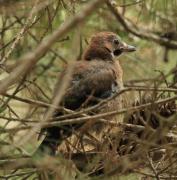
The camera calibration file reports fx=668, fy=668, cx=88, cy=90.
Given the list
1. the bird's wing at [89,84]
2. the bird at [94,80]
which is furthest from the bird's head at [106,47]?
the bird's wing at [89,84]

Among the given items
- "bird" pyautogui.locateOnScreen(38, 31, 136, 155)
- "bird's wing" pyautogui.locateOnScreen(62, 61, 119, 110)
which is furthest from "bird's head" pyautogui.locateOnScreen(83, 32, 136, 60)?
"bird's wing" pyautogui.locateOnScreen(62, 61, 119, 110)

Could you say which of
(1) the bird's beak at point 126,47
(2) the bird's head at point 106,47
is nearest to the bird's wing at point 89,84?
(2) the bird's head at point 106,47

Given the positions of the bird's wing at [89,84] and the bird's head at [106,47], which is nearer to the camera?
the bird's wing at [89,84]

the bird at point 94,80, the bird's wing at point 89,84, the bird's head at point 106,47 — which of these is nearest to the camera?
the bird at point 94,80

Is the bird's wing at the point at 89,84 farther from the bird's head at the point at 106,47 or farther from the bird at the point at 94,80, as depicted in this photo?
the bird's head at the point at 106,47

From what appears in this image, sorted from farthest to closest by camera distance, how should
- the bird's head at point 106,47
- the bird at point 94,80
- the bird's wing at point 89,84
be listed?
1. the bird's head at point 106,47
2. the bird's wing at point 89,84
3. the bird at point 94,80

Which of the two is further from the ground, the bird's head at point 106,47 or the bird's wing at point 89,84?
the bird's head at point 106,47

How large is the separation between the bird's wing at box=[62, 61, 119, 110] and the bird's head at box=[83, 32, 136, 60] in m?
0.35

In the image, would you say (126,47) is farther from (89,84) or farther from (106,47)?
(89,84)

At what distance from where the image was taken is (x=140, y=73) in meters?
6.88

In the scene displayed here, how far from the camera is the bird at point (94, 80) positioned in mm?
5023

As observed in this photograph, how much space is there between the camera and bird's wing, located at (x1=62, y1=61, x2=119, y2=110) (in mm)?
Answer: 5508

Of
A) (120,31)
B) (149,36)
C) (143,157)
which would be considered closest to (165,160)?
(143,157)

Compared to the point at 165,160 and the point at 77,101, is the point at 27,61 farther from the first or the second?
the point at 77,101
